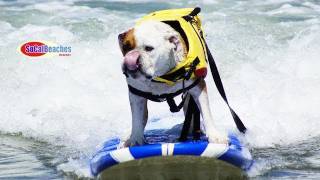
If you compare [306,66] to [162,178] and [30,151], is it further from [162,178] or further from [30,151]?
[162,178]

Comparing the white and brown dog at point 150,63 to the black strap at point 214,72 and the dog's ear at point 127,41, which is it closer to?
the dog's ear at point 127,41

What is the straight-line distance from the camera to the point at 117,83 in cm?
1047

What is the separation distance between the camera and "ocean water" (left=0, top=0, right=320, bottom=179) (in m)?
6.75

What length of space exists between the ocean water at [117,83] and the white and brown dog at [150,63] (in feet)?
1.62

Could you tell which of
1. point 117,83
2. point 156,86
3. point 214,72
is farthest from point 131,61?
point 117,83

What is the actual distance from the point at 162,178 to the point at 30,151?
236 centimetres

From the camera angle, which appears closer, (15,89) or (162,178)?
(162,178)

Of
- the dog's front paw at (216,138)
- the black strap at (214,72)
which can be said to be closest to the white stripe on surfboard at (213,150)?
the dog's front paw at (216,138)

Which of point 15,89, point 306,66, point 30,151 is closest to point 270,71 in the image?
point 306,66

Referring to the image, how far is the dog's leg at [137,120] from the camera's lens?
5.34 meters

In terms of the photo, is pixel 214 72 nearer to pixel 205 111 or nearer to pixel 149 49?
pixel 205 111

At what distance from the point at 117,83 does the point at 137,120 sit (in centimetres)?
510

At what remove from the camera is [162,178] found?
5.13 meters

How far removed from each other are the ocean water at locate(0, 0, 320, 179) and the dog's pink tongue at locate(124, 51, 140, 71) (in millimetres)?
1241
